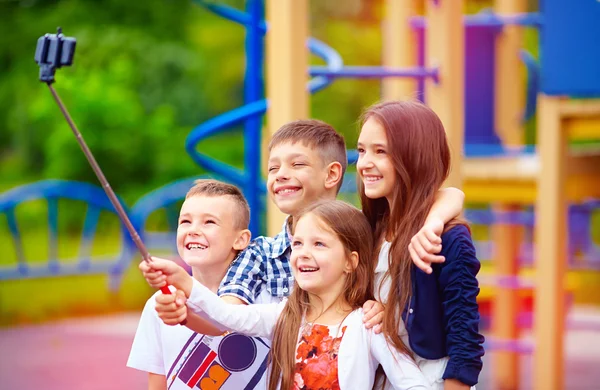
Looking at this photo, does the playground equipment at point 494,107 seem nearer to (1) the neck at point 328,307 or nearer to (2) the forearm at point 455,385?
(1) the neck at point 328,307

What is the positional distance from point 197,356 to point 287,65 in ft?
5.26

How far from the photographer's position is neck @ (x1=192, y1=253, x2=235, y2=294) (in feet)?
8.46

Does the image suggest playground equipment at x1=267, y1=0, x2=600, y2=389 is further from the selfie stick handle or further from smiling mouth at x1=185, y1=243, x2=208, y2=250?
the selfie stick handle

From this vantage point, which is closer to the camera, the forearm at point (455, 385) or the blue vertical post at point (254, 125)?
the forearm at point (455, 385)

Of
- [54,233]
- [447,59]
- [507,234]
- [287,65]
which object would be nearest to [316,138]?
[287,65]

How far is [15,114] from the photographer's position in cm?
1405

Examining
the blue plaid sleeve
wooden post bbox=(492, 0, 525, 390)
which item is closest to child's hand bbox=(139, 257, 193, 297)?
the blue plaid sleeve

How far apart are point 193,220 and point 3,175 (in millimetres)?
13183

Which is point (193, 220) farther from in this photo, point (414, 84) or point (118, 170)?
point (118, 170)

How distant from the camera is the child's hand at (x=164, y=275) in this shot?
2.13 m

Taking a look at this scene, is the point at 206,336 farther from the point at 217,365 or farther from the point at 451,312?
the point at 451,312

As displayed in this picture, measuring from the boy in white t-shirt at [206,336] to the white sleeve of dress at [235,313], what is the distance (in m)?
0.14

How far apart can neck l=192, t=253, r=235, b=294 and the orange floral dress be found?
1.09ft

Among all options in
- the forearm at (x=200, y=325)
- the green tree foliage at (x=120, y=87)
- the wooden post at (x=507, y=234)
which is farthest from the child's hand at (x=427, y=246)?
the green tree foliage at (x=120, y=87)
